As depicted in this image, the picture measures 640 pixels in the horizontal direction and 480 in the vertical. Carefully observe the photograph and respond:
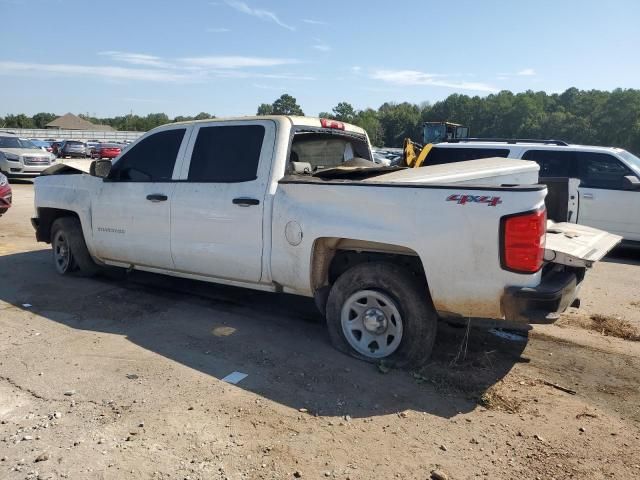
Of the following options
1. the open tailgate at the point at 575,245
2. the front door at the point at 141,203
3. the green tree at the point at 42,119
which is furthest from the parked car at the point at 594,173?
the green tree at the point at 42,119

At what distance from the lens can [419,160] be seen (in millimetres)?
9234

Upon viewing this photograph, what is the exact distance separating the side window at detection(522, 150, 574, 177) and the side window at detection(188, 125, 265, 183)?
5982 millimetres

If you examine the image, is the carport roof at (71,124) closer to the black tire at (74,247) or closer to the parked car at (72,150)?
the parked car at (72,150)

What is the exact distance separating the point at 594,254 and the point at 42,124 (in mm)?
150736

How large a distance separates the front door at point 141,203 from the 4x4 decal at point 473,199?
2947 millimetres

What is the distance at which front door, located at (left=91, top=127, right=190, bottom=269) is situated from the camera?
5.47 meters

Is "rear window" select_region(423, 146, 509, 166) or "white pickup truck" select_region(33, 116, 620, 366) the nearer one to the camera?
"white pickup truck" select_region(33, 116, 620, 366)

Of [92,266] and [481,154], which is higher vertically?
[481,154]

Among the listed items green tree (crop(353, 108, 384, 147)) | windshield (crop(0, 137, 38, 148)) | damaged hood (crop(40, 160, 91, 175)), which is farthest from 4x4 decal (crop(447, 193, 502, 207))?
green tree (crop(353, 108, 384, 147))

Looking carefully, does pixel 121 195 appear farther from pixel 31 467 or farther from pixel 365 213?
pixel 31 467

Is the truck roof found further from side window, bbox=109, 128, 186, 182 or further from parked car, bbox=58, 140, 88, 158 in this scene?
parked car, bbox=58, 140, 88, 158

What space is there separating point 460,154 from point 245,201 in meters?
5.76

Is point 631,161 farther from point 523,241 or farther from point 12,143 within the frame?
point 12,143

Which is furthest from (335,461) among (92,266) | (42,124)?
(42,124)
